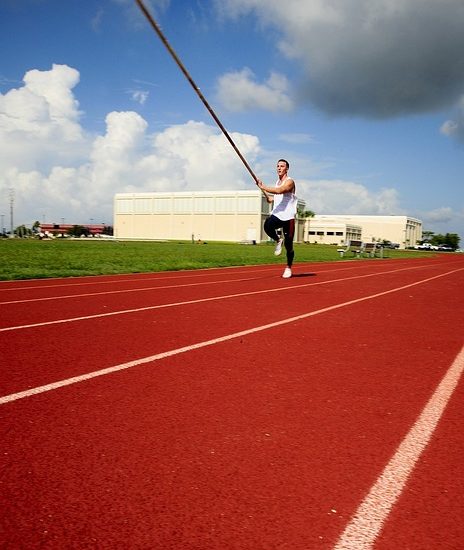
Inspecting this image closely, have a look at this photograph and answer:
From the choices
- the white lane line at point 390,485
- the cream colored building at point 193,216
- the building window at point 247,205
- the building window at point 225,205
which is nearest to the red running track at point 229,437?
the white lane line at point 390,485

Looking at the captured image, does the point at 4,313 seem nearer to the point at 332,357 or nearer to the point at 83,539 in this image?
the point at 332,357

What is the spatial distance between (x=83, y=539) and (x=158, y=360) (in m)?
2.14

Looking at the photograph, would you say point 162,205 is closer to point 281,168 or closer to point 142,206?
point 142,206

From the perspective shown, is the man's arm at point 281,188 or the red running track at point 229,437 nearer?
the red running track at point 229,437

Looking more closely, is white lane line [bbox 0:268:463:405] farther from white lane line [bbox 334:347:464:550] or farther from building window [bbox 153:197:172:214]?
building window [bbox 153:197:172:214]

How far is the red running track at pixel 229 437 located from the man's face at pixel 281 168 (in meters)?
5.73

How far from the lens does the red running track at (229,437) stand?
1.59 metres

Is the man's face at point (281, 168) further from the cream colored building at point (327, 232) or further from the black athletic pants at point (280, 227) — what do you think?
the cream colored building at point (327, 232)

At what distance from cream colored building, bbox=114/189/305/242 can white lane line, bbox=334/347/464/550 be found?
94.1m

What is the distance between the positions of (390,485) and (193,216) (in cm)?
10867

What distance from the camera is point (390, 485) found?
187cm

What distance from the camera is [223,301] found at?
6992 mm

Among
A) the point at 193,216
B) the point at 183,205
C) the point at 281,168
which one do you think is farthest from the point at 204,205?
the point at 281,168

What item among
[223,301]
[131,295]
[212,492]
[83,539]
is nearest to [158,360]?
[212,492]
